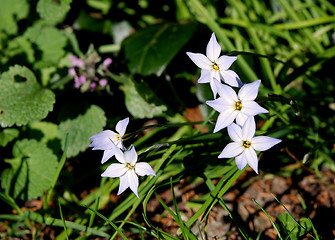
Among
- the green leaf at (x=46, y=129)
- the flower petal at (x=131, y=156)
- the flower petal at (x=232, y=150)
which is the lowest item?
the green leaf at (x=46, y=129)

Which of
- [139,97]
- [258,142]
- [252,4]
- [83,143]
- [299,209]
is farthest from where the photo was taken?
[252,4]

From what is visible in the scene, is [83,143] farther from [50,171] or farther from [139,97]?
[139,97]

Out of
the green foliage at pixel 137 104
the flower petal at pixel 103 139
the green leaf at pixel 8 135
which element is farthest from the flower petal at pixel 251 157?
the green leaf at pixel 8 135

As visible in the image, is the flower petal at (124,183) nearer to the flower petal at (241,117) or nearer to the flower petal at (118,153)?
the flower petal at (118,153)

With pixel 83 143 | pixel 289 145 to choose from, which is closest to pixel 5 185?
pixel 83 143

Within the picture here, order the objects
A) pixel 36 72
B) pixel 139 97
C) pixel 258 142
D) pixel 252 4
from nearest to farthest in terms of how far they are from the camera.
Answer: pixel 258 142
pixel 139 97
pixel 36 72
pixel 252 4

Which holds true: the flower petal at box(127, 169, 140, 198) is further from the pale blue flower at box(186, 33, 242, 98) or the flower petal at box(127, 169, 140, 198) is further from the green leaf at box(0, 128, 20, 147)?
the green leaf at box(0, 128, 20, 147)

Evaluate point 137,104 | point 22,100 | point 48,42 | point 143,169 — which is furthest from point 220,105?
point 48,42
